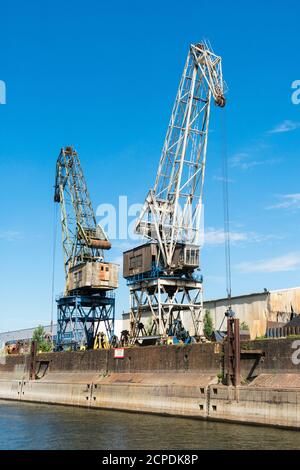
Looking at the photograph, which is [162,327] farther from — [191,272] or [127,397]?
[127,397]

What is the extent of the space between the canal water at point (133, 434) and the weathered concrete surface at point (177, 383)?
→ 1.63 metres

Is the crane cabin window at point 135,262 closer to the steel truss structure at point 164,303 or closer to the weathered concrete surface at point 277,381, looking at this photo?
the steel truss structure at point 164,303

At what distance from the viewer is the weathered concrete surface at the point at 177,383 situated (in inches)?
1485

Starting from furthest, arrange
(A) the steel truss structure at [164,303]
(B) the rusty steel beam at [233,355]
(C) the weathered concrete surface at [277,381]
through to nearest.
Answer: (A) the steel truss structure at [164,303] < (B) the rusty steel beam at [233,355] < (C) the weathered concrete surface at [277,381]

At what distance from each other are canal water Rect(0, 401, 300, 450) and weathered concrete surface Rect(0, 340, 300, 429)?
163cm

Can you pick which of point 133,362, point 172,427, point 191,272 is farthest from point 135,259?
point 172,427

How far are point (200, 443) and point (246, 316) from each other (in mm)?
53380

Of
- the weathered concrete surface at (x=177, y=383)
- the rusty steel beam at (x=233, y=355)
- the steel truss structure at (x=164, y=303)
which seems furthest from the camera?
the steel truss structure at (x=164, y=303)

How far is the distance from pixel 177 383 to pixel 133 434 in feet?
41.5

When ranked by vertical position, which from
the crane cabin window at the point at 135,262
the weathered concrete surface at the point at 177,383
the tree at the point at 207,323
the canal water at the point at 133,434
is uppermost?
the crane cabin window at the point at 135,262

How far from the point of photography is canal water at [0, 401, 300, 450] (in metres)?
30.8

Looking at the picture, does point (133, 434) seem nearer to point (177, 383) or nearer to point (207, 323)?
point (177, 383)

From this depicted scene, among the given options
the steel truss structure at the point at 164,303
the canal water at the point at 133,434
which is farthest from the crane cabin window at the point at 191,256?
the canal water at the point at 133,434

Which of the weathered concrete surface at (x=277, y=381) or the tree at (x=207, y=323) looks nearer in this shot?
the weathered concrete surface at (x=277, y=381)
